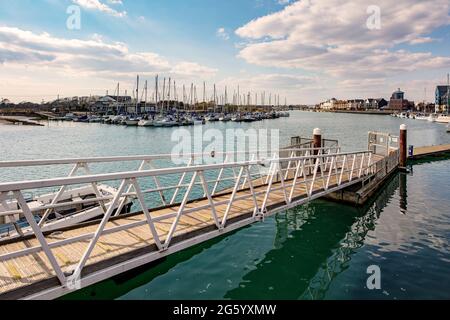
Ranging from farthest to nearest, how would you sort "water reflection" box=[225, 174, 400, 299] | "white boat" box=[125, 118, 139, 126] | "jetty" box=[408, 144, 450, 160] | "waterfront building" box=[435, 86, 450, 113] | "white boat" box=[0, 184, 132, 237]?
"waterfront building" box=[435, 86, 450, 113], "white boat" box=[125, 118, 139, 126], "jetty" box=[408, 144, 450, 160], "white boat" box=[0, 184, 132, 237], "water reflection" box=[225, 174, 400, 299]

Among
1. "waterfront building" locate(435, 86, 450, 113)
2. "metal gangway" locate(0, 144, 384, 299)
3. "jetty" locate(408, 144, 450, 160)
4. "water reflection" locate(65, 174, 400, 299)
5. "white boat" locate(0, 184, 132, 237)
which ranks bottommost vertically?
"water reflection" locate(65, 174, 400, 299)

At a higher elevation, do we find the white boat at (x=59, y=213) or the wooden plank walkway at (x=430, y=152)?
the wooden plank walkway at (x=430, y=152)

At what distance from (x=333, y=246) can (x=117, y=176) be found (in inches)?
337

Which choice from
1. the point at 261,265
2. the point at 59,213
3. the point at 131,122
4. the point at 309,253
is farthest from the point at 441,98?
the point at 59,213

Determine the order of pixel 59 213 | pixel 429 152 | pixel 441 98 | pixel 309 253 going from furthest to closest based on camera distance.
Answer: pixel 441 98 < pixel 429 152 < pixel 59 213 < pixel 309 253

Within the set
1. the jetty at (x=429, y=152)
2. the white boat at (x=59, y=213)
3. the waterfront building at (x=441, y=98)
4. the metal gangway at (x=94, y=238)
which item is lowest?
the white boat at (x=59, y=213)

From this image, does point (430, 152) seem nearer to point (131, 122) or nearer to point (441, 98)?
point (131, 122)

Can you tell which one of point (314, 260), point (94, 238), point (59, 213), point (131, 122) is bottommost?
point (314, 260)

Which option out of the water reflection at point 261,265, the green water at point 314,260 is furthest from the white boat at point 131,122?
the water reflection at point 261,265

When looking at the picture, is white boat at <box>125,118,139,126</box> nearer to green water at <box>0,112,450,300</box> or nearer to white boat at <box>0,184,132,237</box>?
white boat at <box>0,184,132,237</box>

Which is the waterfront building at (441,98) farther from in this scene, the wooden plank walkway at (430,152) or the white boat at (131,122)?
the wooden plank walkway at (430,152)

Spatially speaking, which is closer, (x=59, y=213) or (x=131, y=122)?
(x=59, y=213)

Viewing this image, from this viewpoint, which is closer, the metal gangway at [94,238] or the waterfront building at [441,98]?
the metal gangway at [94,238]

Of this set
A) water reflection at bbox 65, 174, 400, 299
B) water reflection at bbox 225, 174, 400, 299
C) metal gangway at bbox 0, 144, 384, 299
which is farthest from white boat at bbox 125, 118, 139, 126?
metal gangway at bbox 0, 144, 384, 299
